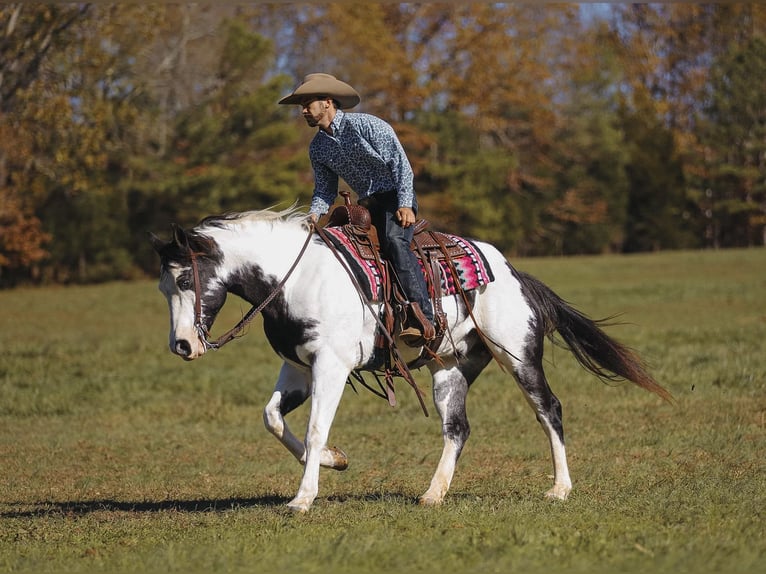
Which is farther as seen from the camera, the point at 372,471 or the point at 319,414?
the point at 372,471

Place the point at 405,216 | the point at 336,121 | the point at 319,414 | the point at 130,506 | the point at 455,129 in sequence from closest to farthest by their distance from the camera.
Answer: the point at 319,414
the point at 336,121
the point at 405,216
the point at 130,506
the point at 455,129

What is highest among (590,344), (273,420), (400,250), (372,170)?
(372,170)

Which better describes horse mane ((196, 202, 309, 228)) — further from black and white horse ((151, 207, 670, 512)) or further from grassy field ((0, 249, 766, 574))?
grassy field ((0, 249, 766, 574))

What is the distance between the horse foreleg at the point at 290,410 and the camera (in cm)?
765

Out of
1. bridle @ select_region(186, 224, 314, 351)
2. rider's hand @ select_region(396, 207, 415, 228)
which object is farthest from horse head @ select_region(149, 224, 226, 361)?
rider's hand @ select_region(396, 207, 415, 228)

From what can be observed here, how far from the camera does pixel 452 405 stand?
823 centimetres

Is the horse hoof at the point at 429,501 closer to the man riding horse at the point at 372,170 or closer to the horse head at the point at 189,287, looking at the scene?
the man riding horse at the point at 372,170

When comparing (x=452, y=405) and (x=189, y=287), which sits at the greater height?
(x=189, y=287)

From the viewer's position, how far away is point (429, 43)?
5081 cm

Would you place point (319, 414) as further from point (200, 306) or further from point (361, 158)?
point (361, 158)

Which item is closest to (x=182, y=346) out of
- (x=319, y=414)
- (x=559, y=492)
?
(x=319, y=414)

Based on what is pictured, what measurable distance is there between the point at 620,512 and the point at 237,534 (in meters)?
2.40

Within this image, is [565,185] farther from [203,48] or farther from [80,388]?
[80,388]

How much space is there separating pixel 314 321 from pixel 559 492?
2240 millimetres
